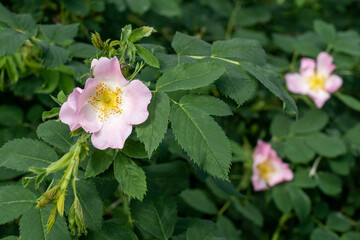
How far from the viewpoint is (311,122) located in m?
2.06

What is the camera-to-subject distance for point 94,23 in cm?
190

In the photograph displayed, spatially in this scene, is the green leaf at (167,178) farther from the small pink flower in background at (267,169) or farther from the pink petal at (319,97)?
the pink petal at (319,97)

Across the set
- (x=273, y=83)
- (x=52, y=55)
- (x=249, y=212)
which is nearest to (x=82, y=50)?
(x=52, y=55)

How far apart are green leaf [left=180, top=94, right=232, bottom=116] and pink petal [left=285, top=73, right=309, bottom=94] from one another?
3.80ft

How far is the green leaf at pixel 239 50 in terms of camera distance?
1.20 metres

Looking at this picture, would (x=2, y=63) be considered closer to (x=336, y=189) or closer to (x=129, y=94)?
(x=129, y=94)

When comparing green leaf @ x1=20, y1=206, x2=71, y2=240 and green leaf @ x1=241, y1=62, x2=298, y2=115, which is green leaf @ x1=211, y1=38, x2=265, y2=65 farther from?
green leaf @ x1=20, y1=206, x2=71, y2=240

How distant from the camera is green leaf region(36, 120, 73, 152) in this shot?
1073 mm

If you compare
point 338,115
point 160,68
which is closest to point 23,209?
point 160,68

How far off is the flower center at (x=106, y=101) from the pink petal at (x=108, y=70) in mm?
32

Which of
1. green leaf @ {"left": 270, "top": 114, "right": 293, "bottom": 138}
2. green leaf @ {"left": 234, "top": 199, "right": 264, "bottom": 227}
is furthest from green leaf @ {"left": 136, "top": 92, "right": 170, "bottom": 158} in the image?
green leaf @ {"left": 270, "top": 114, "right": 293, "bottom": 138}

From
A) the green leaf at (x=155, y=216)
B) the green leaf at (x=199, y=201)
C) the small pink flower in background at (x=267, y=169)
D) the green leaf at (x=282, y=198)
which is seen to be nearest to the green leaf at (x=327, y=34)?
the small pink flower in background at (x=267, y=169)

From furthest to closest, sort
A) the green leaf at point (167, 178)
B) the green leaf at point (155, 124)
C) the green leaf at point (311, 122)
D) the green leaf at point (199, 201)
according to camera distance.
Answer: the green leaf at point (311, 122), the green leaf at point (199, 201), the green leaf at point (167, 178), the green leaf at point (155, 124)

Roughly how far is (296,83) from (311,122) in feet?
0.74
